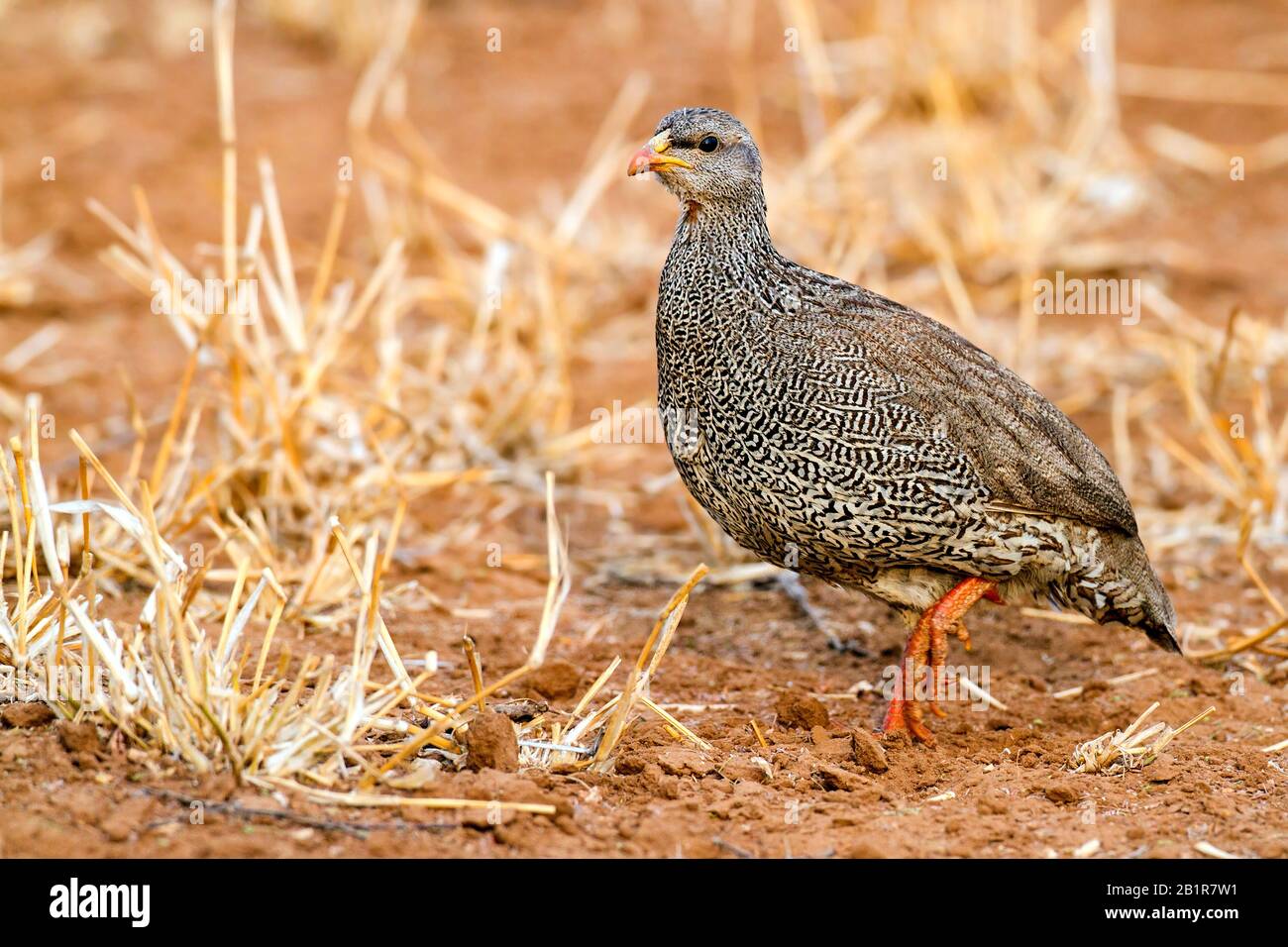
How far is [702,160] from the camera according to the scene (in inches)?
185

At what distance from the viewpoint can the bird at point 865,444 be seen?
4.41 meters

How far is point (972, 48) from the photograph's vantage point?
1018 cm

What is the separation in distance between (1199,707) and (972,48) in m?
6.36

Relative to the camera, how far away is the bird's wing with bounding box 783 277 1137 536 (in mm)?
4523

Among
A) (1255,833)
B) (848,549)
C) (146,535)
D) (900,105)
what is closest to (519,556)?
(848,549)

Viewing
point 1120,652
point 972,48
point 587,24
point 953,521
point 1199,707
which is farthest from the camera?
point 587,24

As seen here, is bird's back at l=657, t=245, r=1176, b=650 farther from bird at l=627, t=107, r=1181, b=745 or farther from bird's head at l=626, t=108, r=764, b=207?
bird's head at l=626, t=108, r=764, b=207

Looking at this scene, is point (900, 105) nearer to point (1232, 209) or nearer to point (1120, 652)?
point (1232, 209)

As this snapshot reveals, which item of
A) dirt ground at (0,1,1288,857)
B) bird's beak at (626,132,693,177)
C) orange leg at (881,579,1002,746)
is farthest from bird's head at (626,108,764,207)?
dirt ground at (0,1,1288,857)

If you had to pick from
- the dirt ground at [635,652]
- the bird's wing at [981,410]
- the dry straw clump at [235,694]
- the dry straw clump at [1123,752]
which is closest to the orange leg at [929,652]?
the dirt ground at [635,652]

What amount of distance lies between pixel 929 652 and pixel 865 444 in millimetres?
784

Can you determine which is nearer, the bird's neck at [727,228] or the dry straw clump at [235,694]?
the dry straw clump at [235,694]

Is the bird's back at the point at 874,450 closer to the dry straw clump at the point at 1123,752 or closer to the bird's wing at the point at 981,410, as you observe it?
the bird's wing at the point at 981,410

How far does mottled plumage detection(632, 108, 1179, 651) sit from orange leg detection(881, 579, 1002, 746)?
5cm
